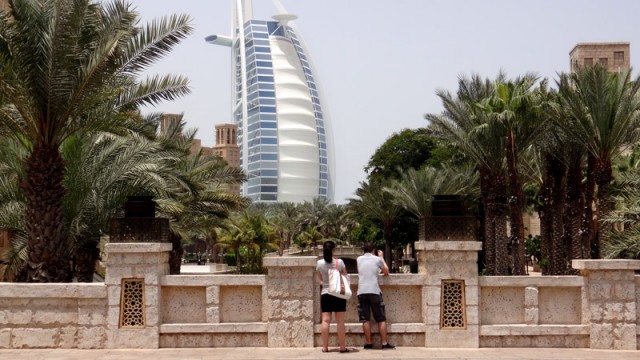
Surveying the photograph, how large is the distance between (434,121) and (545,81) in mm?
4791

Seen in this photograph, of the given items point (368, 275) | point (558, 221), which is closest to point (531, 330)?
point (368, 275)

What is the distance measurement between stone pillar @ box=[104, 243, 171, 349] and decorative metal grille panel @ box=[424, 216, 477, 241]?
3.73 meters

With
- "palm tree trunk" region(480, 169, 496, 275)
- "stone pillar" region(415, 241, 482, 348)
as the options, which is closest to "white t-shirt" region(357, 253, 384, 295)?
"stone pillar" region(415, 241, 482, 348)

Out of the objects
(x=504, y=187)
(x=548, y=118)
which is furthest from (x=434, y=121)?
(x=548, y=118)

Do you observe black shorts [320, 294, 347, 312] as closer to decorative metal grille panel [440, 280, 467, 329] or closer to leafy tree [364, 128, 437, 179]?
decorative metal grille panel [440, 280, 467, 329]

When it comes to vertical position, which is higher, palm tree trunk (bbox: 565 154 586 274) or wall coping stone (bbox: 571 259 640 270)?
palm tree trunk (bbox: 565 154 586 274)

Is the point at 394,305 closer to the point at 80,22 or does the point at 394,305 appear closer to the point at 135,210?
the point at 135,210

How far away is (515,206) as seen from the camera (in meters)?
33.5

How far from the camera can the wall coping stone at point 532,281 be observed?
11875mm

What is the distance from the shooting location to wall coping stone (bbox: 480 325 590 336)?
38.6 feet

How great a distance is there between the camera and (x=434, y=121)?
34.5m

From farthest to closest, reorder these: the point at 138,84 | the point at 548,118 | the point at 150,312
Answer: the point at 548,118 < the point at 138,84 < the point at 150,312

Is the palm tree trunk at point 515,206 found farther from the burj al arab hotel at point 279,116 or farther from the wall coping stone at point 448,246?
the burj al arab hotel at point 279,116

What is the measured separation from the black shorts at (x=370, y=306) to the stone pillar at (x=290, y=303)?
70 cm
